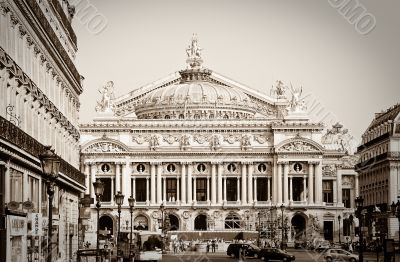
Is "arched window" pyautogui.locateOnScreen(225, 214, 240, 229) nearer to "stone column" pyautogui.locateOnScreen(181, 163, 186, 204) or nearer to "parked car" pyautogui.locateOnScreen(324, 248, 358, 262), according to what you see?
"stone column" pyautogui.locateOnScreen(181, 163, 186, 204)

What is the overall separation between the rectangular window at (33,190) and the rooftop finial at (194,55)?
136 metres

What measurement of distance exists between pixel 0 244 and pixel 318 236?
117m

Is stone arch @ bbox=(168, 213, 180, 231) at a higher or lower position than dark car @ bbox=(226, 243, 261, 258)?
higher

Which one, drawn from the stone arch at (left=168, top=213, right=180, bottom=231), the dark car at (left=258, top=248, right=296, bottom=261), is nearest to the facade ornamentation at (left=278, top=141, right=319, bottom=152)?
the stone arch at (left=168, top=213, right=180, bottom=231)

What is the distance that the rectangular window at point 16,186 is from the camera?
4276 cm

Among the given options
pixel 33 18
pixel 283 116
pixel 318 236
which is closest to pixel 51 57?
pixel 33 18

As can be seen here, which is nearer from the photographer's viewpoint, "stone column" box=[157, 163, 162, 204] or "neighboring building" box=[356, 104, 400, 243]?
"neighboring building" box=[356, 104, 400, 243]

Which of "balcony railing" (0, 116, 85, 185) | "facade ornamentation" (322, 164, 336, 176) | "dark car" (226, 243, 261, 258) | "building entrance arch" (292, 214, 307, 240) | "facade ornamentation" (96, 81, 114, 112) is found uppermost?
"facade ornamentation" (96, 81, 114, 112)

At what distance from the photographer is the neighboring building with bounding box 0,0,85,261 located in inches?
1608

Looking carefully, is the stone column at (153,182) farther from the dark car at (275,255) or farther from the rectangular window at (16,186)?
the rectangular window at (16,186)

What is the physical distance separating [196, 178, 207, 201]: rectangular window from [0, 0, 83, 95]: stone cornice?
8957cm

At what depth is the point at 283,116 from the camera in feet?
551

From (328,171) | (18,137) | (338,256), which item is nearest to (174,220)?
(328,171)

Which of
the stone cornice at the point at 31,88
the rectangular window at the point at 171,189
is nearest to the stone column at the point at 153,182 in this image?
the rectangular window at the point at 171,189
